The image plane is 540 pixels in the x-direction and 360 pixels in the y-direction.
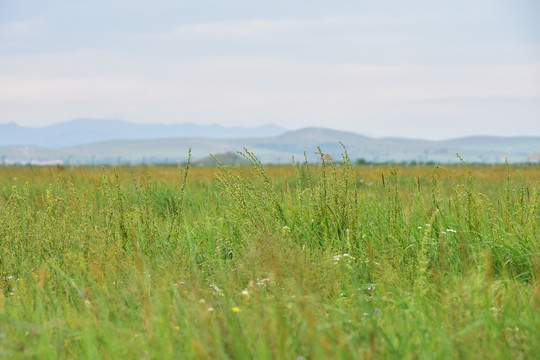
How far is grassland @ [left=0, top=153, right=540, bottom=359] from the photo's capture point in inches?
116

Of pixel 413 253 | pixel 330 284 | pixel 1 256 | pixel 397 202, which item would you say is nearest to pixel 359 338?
pixel 330 284

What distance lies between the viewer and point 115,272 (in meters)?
4.48

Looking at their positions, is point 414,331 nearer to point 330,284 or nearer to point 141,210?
point 330,284

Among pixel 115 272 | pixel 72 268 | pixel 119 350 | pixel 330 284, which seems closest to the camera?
pixel 119 350

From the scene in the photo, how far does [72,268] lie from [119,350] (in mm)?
2167

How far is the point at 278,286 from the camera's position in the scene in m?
3.90

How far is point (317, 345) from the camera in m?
2.68

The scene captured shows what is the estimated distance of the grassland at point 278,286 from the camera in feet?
9.67

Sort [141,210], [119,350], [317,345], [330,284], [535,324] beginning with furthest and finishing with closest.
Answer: [141,210], [330,284], [535,324], [119,350], [317,345]

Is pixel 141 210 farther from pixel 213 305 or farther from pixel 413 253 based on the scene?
pixel 413 253

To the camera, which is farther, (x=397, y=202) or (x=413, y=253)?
(x=397, y=202)

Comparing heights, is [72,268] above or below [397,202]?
below

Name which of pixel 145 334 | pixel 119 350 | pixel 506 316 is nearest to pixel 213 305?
pixel 145 334

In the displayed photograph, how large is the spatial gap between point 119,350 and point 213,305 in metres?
0.76
